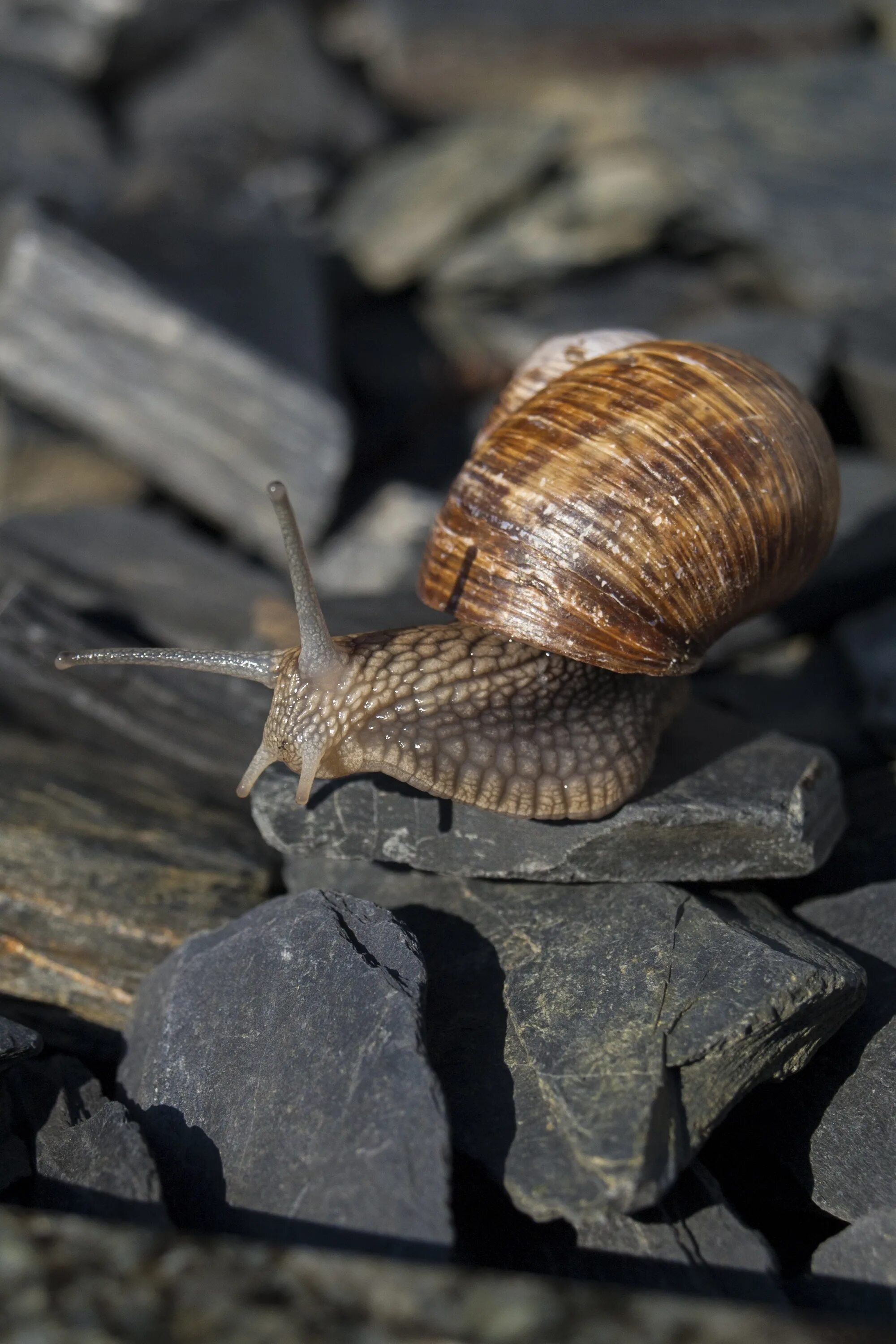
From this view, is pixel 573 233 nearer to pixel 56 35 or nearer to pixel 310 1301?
pixel 56 35

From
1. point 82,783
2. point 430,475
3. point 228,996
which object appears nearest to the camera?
point 228,996

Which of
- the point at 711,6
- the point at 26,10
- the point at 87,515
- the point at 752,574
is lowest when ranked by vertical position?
the point at 87,515

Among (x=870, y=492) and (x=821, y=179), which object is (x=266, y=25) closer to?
(x=821, y=179)

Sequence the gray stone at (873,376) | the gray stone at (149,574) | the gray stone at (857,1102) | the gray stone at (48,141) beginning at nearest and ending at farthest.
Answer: the gray stone at (857,1102), the gray stone at (149,574), the gray stone at (873,376), the gray stone at (48,141)

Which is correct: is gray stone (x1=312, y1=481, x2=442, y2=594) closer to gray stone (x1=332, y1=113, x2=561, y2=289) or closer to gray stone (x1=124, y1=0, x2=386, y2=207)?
gray stone (x1=332, y1=113, x2=561, y2=289)

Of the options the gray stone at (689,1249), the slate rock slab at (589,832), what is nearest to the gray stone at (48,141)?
the slate rock slab at (589,832)

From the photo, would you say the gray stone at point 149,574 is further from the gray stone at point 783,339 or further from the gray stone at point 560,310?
the gray stone at point 783,339

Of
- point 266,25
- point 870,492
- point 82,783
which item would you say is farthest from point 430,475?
point 266,25
